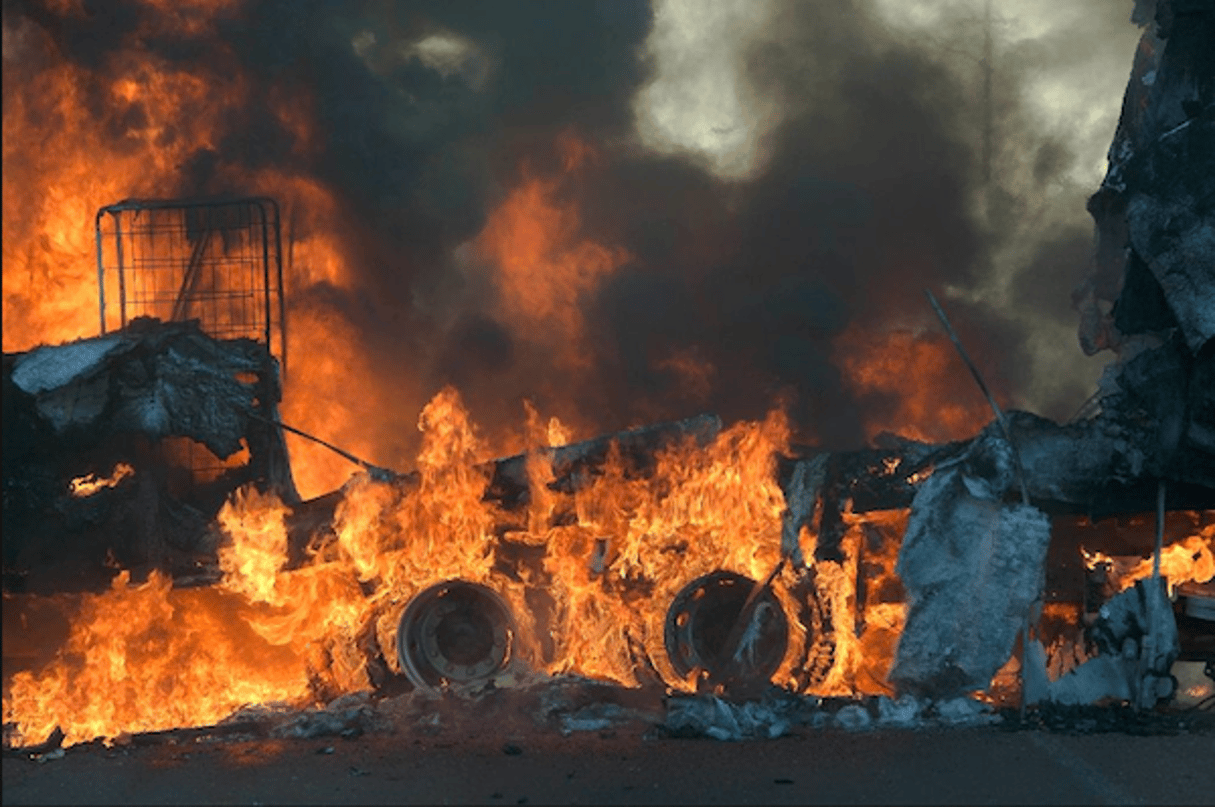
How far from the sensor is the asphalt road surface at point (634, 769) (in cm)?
683

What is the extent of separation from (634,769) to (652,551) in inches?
89.5

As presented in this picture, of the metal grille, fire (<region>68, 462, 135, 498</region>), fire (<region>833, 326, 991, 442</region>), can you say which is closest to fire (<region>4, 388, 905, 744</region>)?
fire (<region>68, 462, 135, 498</region>)

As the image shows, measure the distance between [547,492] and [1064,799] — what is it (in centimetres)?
410

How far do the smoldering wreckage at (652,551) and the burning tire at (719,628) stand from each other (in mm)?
20

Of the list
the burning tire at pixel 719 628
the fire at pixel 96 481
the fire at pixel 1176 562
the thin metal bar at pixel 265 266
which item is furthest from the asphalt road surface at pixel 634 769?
the thin metal bar at pixel 265 266

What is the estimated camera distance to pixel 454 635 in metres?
9.32

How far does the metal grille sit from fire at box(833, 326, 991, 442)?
236 inches

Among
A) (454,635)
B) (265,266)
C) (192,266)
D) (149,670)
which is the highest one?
(192,266)

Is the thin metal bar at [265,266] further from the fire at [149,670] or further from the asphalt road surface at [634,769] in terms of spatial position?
the asphalt road surface at [634,769]

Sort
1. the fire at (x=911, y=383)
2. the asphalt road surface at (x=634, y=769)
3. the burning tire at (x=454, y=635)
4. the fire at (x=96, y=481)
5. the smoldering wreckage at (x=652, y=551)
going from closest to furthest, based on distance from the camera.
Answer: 1. the asphalt road surface at (x=634, y=769)
2. the smoldering wreckage at (x=652, y=551)
3. the burning tire at (x=454, y=635)
4. the fire at (x=96, y=481)
5. the fire at (x=911, y=383)

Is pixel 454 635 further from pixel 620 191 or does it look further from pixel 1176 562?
pixel 620 191

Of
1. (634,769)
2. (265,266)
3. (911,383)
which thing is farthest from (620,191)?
(634,769)

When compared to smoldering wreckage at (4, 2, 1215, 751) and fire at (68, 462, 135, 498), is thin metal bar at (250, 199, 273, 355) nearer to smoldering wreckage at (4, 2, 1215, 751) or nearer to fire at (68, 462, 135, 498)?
smoldering wreckage at (4, 2, 1215, 751)

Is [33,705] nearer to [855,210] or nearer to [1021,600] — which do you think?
[1021,600]
